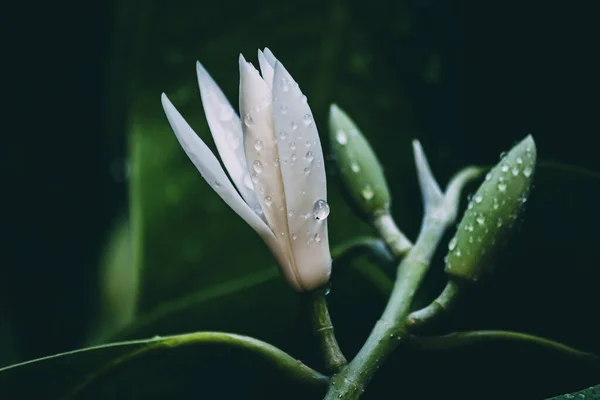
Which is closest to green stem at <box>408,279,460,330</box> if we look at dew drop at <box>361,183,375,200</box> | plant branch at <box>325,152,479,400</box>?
plant branch at <box>325,152,479,400</box>

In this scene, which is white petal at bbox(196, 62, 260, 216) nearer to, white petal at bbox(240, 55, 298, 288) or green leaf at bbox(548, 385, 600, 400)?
white petal at bbox(240, 55, 298, 288)

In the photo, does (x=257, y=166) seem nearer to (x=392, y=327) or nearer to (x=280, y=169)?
(x=280, y=169)

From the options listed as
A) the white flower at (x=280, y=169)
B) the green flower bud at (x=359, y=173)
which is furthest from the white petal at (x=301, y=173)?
the green flower bud at (x=359, y=173)

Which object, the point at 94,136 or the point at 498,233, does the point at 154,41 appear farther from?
the point at 498,233

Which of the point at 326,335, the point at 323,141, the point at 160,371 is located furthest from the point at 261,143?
the point at 323,141

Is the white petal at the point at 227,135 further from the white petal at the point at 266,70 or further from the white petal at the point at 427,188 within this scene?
the white petal at the point at 427,188

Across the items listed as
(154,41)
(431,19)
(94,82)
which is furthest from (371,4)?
(94,82)
